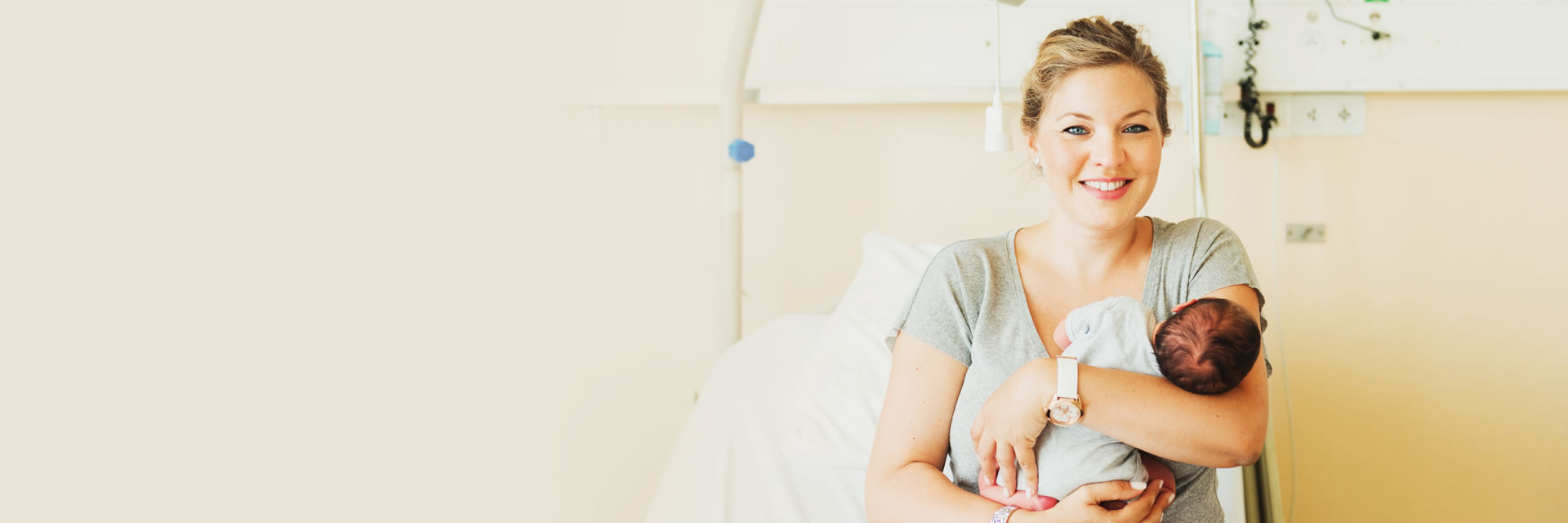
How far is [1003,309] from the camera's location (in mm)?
1141

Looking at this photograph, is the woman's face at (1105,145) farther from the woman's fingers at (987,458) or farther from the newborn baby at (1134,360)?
the woman's fingers at (987,458)

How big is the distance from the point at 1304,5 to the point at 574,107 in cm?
134

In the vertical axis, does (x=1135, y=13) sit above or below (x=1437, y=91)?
above

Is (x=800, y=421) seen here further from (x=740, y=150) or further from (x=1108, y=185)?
(x=1108, y=185)

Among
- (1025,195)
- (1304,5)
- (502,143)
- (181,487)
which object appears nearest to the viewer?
(181,487)

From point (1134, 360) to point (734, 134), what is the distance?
0.85 metres

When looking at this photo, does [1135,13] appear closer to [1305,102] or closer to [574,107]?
[1305,102]

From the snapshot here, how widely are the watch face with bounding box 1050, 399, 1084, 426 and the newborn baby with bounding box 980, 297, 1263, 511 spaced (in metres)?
0.01

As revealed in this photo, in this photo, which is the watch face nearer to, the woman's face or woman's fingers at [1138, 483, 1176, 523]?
woman's fingers at [1138, 483, 1176, 523]

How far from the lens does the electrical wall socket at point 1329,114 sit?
1.79m

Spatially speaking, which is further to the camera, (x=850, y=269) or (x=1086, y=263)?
(x=850, y=269)

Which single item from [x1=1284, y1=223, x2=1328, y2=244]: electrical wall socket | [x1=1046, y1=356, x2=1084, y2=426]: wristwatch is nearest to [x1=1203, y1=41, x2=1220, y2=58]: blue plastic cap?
[x1=1284, y1=223, x2=1328, y2=244]: electrical wall socket

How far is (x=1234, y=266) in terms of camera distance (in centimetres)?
109

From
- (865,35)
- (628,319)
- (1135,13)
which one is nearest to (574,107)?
(628,319)
